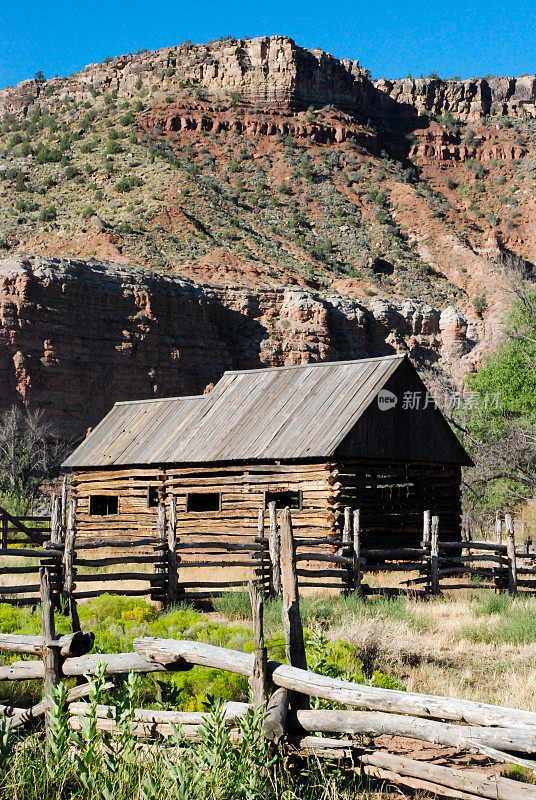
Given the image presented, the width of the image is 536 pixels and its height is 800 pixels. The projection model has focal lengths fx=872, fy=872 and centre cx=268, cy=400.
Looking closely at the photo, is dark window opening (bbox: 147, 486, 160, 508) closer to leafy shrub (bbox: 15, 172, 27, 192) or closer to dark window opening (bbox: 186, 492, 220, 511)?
dark window opening (bbox: 186, 492, 220, 511)

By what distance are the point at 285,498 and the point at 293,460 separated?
241cm

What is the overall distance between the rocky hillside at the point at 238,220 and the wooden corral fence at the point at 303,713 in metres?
42.8

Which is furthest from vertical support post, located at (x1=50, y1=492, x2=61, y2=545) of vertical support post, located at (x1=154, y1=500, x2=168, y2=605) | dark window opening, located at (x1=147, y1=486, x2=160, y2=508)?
vertical support post, located at (x1=154, y1=500, x2=168, y2=605)

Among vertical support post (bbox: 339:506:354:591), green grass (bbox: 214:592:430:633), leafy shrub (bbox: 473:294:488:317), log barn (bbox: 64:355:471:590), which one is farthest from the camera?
leafy shrub (bbox: 473:294:488:317)

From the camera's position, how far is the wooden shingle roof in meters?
19.8

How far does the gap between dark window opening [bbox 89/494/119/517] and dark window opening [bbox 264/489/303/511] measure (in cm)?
524

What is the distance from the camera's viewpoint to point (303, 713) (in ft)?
19.6

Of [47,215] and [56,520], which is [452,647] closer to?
[56,520]

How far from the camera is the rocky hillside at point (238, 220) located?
170 ft

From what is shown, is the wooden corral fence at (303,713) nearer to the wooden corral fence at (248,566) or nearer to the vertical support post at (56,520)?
the wooden corral fence at (248,566)

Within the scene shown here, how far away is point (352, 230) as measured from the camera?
2832 inches

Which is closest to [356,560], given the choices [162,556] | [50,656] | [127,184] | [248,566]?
[248,566]

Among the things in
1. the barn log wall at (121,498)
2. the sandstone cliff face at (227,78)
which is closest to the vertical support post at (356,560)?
the barn log wall at (121,498)

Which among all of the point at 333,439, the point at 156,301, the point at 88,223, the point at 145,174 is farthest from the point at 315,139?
the point at 333,439
